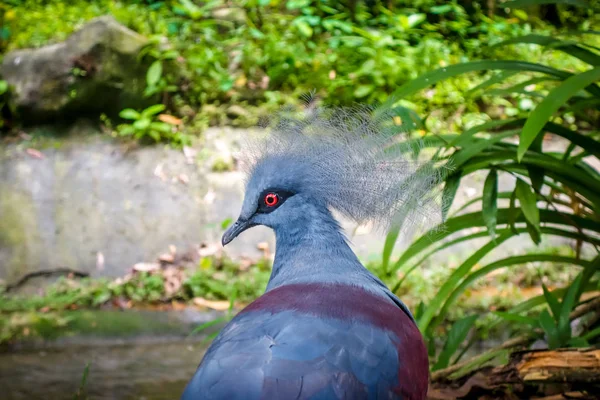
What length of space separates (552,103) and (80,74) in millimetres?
3875

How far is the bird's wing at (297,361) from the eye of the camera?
119 centimetres

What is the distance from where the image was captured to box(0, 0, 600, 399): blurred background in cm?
216

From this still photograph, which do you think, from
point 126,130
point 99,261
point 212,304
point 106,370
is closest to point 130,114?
point 126,130

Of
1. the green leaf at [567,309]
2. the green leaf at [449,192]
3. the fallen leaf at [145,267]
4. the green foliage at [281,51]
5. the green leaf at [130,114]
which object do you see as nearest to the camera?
the green leaf at [449,192]

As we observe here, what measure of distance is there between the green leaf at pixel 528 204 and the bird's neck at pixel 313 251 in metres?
0.55

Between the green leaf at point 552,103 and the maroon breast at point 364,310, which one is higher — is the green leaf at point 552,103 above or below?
above

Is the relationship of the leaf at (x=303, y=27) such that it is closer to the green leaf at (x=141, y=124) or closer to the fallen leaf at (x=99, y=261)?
the green leaf at (x=141, y=124)

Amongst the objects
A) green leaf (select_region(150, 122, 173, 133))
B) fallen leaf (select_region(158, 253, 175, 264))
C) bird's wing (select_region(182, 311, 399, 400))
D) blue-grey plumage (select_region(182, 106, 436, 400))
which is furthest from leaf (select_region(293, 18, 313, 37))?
bird's wing (select_region(182, 311, 399, 400))

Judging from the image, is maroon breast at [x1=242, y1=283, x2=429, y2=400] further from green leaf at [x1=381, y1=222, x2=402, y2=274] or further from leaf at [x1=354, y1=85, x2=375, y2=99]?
leaf at [x1=354, y1=85, x2=375, y2=99]

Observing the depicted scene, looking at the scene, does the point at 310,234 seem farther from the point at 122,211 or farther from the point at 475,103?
the point at 475,103

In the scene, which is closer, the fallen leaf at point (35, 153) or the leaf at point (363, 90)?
the fallen leaf at point (35, 153)

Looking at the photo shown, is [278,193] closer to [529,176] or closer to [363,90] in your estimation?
[529,176]

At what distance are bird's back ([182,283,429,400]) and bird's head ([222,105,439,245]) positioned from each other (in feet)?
0.86

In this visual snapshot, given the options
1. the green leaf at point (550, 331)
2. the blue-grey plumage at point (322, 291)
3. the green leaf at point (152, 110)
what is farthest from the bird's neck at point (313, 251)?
the green leaf at point (152, 110)
